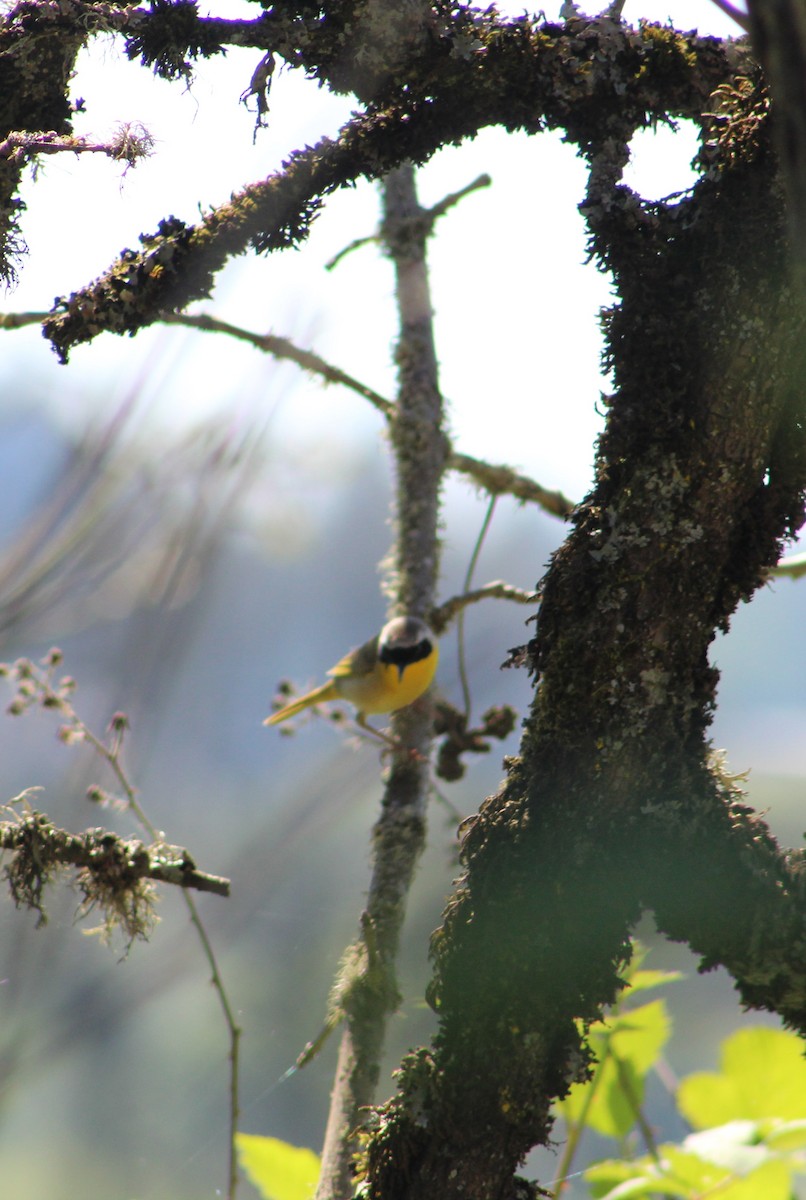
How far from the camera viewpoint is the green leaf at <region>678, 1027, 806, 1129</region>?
0.90m

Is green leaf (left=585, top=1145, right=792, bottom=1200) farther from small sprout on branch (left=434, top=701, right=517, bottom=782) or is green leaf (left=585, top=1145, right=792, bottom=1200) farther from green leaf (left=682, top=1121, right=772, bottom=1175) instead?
small sprout on branch (left=434, top=701, right=517, bottom=782)

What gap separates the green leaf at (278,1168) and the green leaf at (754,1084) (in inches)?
17.7

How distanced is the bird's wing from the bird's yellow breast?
0.01 meters

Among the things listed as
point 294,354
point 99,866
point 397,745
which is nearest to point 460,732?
point 397,745

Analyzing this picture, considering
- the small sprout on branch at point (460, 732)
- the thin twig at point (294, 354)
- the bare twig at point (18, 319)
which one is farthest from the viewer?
the small sprout on branch at point (460, 732)

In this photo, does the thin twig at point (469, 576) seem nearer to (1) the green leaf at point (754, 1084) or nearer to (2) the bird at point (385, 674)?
(2) the bird at point (385, 674)

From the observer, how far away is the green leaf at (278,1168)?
1001mm

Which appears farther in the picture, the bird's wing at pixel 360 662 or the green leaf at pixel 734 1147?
the bird's wing at pixel 360 662

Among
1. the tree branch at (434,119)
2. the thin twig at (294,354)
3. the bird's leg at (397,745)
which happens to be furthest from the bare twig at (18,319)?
the bird's leg at (397,745)

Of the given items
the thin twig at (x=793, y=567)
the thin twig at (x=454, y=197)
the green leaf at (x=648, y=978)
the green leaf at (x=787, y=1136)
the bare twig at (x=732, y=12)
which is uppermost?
the thin twig at (x=454, y=197)

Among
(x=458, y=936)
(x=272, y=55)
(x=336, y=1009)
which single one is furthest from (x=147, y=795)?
(x=272, y=55)

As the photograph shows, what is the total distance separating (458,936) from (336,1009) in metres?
0.89

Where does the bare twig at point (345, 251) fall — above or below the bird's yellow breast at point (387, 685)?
above

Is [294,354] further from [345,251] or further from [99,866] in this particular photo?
[99,866]
